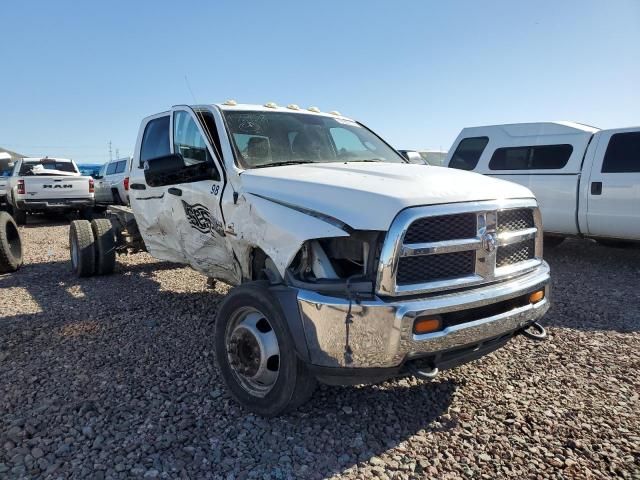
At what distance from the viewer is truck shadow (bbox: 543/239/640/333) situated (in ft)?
16.1

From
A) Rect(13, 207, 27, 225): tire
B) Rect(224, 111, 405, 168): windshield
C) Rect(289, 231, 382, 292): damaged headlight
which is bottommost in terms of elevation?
Rect(13, 207, 27, 225): tire

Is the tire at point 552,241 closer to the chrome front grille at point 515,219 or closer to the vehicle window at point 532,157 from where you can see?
the vehicle window at point 532,157

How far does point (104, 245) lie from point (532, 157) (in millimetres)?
7035

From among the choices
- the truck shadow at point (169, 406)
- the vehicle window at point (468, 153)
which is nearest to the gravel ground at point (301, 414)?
the truck shadow at point (169, 406)

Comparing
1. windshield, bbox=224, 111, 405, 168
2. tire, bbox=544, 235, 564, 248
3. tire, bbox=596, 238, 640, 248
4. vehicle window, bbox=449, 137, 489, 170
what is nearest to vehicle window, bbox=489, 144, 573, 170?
vehicle window, bbox=449, 137, 489, 170

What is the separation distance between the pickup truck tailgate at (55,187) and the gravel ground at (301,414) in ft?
31.5

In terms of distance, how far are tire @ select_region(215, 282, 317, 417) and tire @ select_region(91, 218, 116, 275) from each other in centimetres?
412

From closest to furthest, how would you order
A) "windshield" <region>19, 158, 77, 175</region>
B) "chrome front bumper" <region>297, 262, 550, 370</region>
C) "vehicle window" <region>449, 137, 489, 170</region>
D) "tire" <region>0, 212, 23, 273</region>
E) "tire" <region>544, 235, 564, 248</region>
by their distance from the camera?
"chrome front bumper" <region>297, 262, 550, 370</region>, "tire" <region>0, 212, 23, 273</region>, "tire" <region>544, 235, 564, 248</region>, "vehicle window" <region>449, 137, 489, 170</region>, "windshield" <region>19, 158, 77, 175</region>

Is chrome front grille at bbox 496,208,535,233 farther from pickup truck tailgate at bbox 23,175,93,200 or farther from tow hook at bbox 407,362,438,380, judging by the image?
pickup truck tailgate at bbox 23,175,93,200

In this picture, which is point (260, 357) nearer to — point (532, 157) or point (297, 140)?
point (297, 140)

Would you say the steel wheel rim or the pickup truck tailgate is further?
the pickup truck tailgate

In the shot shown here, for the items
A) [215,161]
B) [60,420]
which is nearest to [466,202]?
[215,161]

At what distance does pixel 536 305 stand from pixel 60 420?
305 centimetres

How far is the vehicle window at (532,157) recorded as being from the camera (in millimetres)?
8039
